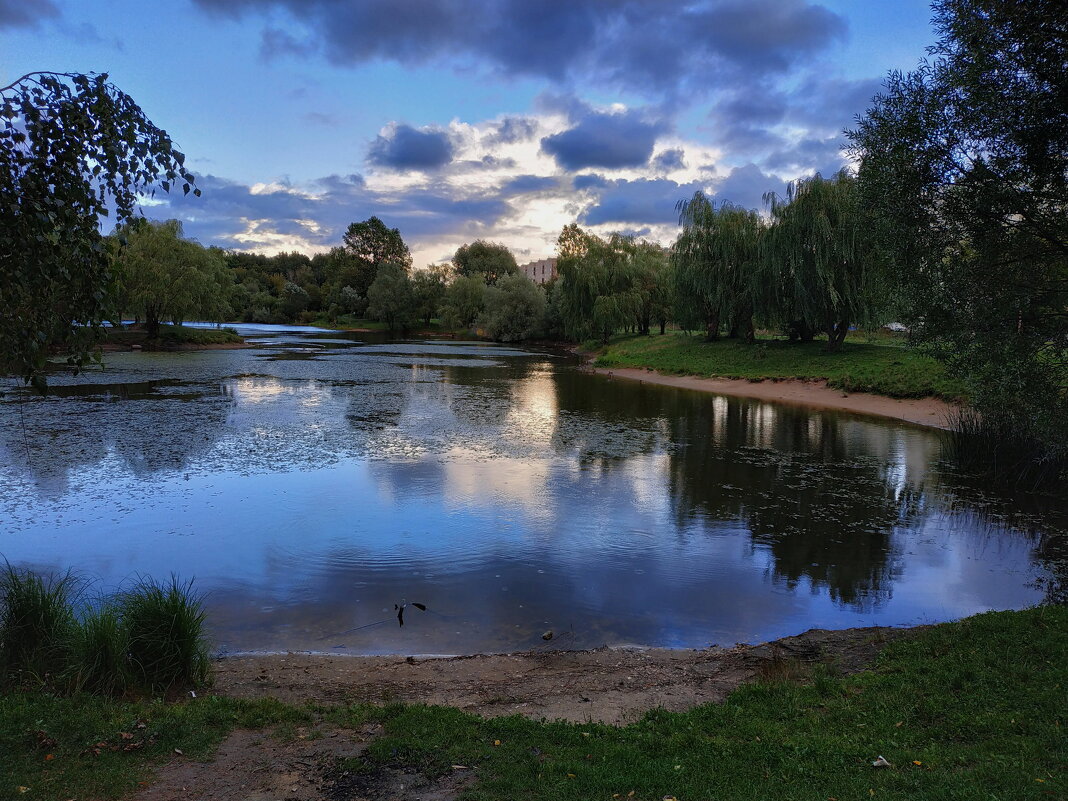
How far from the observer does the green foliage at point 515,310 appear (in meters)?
72.6

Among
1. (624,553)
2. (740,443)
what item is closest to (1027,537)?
(624,553)

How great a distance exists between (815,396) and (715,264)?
13.3 m

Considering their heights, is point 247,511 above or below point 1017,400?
below

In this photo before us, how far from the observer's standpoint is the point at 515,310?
241 feet

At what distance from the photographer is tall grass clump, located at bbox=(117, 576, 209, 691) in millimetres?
5801

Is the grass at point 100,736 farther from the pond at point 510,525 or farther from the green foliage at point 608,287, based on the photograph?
the green foliage at point 608,287

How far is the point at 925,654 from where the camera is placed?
621 centimetres

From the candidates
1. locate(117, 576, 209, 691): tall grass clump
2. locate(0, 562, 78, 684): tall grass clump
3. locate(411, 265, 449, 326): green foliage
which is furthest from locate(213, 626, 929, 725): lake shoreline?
locate(411, 265, 449, 326): green foliage

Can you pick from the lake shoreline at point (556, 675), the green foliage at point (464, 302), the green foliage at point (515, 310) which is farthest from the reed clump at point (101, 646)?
the green foliage at point (464, 302)

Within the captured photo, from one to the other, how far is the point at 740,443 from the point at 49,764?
59.3ft

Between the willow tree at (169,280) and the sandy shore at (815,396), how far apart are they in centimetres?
3080

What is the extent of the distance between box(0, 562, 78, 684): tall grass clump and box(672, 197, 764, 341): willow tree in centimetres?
3579

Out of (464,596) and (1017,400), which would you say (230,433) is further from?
(1017,400)

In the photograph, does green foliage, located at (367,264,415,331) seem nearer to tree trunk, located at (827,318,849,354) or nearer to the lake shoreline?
tree trunk, located at (827,318,849,354)
